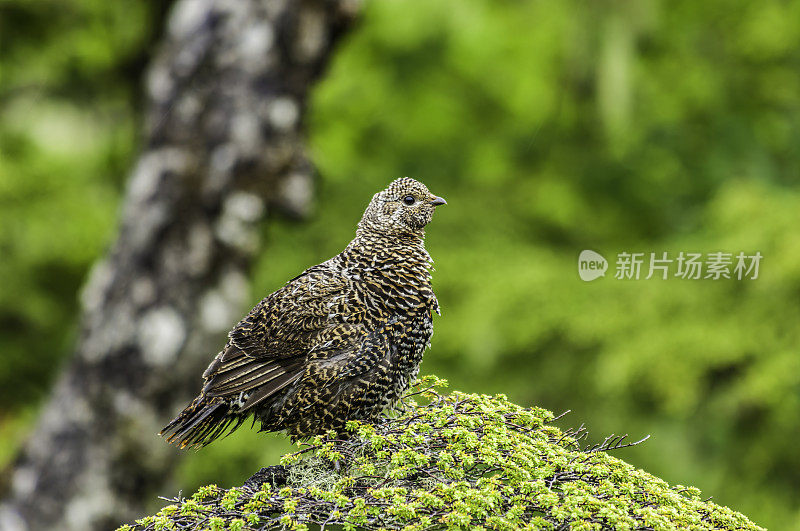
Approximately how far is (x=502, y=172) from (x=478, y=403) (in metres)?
6.19

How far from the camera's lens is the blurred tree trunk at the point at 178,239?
4703mm

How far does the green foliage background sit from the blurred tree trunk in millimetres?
1208

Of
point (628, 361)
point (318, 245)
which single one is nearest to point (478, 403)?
point (628, 361)

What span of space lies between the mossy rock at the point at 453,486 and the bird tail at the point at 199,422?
7.8 inches

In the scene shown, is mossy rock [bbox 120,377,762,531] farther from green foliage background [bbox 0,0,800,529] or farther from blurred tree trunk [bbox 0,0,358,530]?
green foliage background [bbox 0,0,800,529]

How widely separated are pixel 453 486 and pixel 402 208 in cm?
89

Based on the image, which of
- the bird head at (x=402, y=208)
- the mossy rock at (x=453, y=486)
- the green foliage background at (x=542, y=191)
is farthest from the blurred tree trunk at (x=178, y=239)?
the mossy rock at (x=453, y=486)

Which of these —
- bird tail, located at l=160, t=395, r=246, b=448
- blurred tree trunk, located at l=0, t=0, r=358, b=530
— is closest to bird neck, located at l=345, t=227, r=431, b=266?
bird tail, located at l=160, t=395, r=246, b=448

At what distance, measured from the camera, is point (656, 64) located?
8.94m

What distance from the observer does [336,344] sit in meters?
2.34

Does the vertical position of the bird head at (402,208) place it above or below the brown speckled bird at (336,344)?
above

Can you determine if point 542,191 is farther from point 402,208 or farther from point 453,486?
point 453,486

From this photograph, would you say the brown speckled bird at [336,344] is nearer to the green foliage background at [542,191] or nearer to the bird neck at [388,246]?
the bird neck at [388,246]

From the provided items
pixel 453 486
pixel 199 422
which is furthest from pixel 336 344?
pixel 453 486
